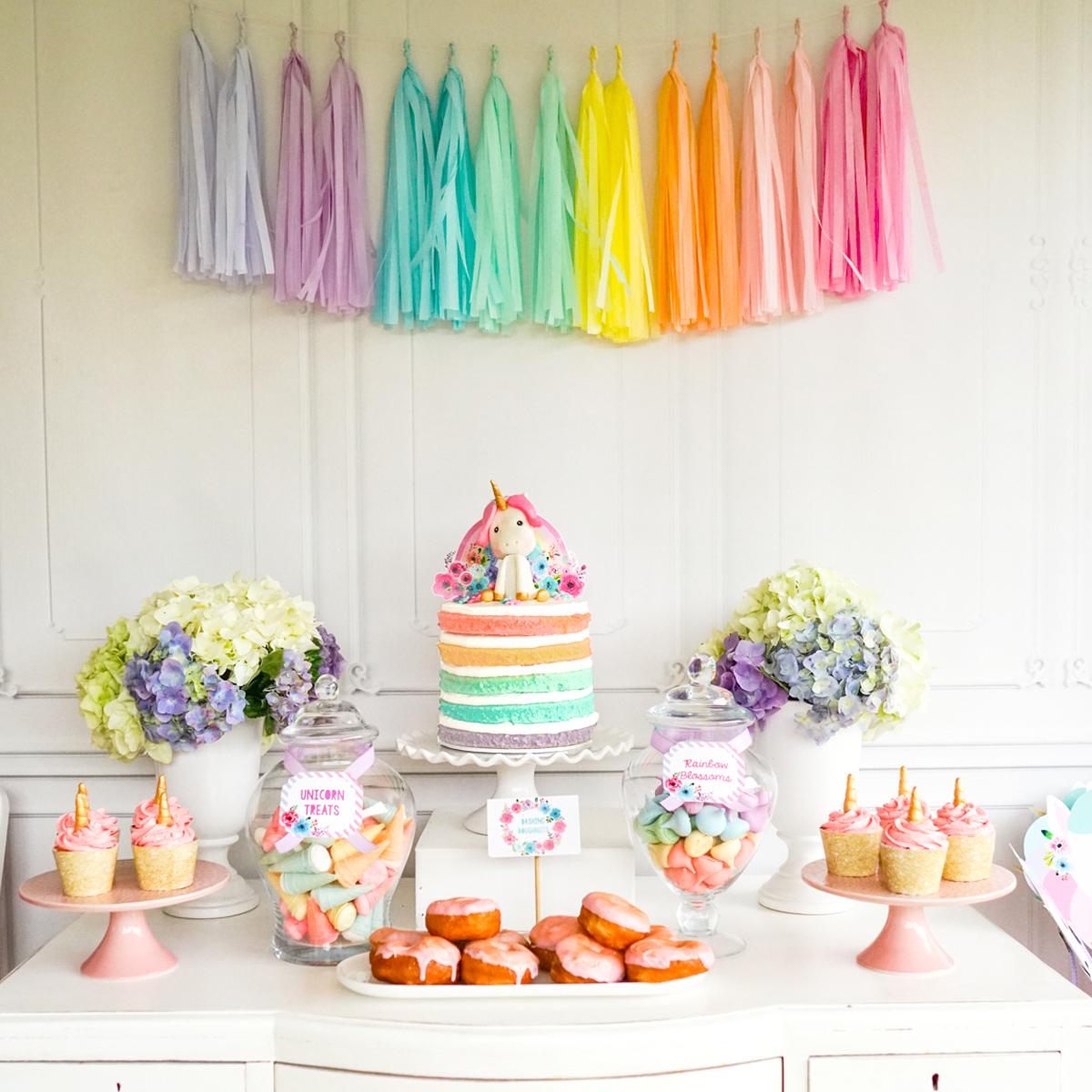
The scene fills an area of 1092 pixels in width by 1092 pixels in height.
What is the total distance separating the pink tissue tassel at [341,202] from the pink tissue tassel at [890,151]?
1.05 metres

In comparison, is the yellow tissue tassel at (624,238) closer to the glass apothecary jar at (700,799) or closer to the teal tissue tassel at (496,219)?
the teal tissue tassel at (496,219)

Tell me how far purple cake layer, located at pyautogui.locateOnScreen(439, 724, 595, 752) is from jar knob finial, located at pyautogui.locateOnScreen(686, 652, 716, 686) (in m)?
0.22

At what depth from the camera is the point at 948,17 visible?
87.3 inches

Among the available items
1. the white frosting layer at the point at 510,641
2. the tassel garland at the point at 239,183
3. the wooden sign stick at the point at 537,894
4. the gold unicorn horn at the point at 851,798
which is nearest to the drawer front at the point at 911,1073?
the gold unicorn horn at the point at 851,798

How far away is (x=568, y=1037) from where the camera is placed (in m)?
1.44

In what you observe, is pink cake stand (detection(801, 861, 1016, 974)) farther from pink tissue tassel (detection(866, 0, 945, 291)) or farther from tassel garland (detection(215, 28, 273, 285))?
tassel garland (detection(215, 28, 273, 285))

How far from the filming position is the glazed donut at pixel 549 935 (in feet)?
5.24

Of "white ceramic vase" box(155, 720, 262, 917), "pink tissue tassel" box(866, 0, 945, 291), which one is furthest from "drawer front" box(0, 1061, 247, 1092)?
"pink tissue tassel" box(866, 0, 945, 291)

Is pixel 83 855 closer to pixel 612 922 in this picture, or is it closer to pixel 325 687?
pixel 325 687

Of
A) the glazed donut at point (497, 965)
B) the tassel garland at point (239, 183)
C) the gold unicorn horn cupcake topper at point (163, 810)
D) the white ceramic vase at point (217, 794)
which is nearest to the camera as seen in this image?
the glazed donut at point (497, 965)

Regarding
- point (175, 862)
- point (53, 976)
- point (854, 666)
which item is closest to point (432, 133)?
point (854, 666)

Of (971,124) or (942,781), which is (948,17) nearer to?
(971,124)

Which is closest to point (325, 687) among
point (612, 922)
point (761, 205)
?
point (612, 922)

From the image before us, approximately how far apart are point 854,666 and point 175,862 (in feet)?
3.81
